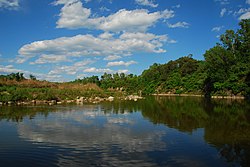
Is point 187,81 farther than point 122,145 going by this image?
Yes

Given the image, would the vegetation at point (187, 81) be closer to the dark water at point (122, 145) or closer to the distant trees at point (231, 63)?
the distant trees at point (231, 63)

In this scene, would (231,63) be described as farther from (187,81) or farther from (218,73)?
(187,81)

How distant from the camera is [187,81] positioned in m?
75.8

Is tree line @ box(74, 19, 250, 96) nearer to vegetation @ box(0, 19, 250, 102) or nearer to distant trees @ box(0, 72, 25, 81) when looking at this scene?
vegetation @ box(0, 19, 250, 102)

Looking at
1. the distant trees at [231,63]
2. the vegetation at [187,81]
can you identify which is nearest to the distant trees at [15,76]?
the vegetation at [187,81]

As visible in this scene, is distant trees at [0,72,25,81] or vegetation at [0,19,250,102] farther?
distant trees at [0,72,25,81]

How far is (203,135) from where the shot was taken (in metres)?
13.2

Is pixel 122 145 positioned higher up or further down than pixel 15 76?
further down

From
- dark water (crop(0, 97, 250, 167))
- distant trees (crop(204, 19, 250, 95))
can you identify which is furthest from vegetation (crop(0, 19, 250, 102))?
dark water (crop(0, 97, 250, 167))

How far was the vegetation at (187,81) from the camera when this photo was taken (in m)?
37.1

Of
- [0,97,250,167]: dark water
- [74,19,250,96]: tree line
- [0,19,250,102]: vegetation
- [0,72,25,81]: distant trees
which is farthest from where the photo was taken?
[74,19,250,96]: tree line

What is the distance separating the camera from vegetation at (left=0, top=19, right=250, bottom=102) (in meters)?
37.1

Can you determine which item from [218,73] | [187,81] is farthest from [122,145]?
[187,81]

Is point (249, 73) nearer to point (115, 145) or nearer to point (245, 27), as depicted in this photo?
point (245, 27)
